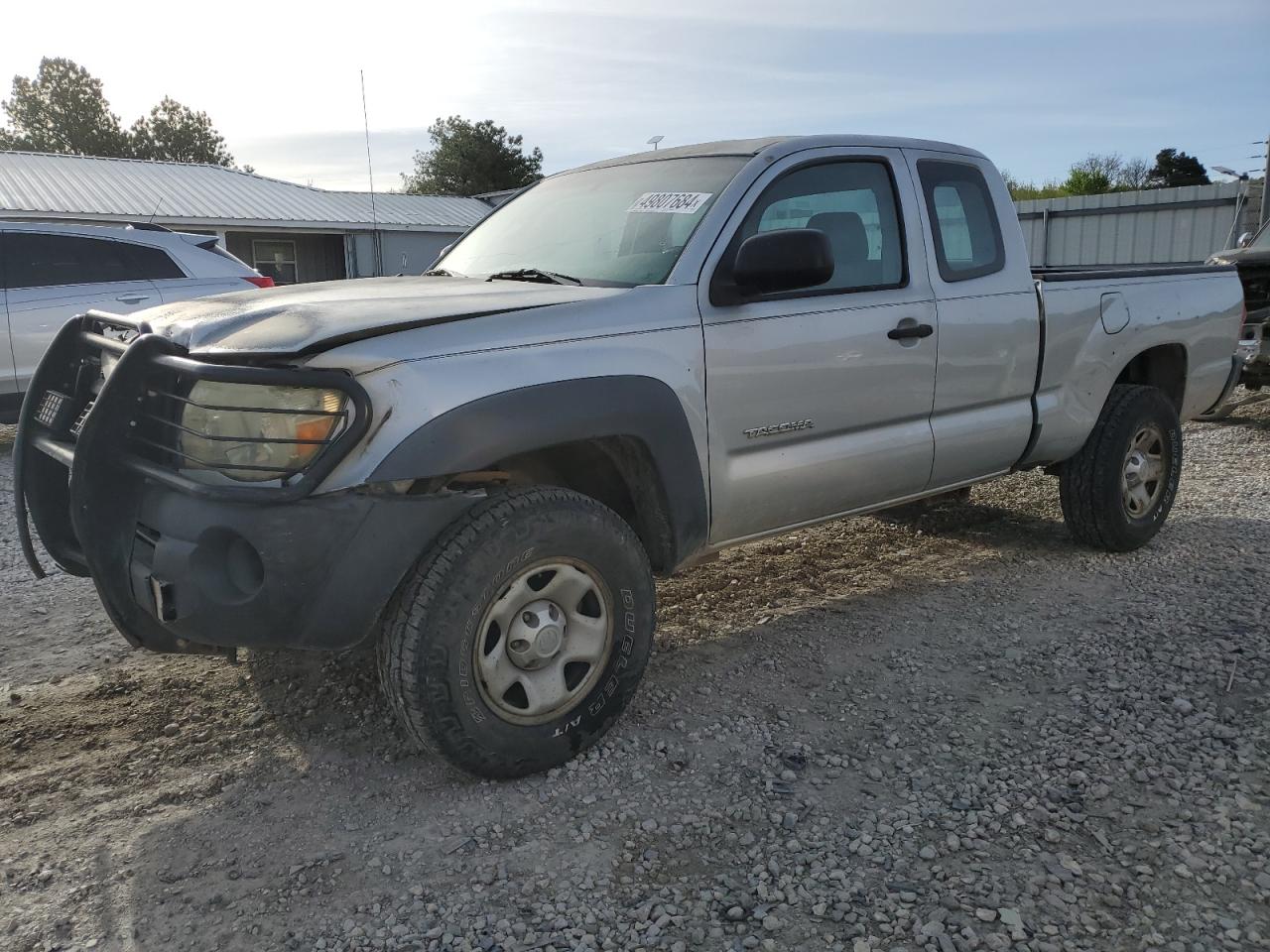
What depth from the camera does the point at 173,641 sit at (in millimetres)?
3020

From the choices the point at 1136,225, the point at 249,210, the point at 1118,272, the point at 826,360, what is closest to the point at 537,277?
the point at 826,360

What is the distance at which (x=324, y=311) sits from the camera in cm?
295

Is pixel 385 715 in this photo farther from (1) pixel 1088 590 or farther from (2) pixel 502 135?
(2) pixel 502 135

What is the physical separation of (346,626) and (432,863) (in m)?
0.66

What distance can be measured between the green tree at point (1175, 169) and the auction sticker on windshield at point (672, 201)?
37.4 meters

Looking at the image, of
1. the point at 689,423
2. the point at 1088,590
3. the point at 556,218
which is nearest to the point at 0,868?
the point at 689,423

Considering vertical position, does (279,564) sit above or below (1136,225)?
below

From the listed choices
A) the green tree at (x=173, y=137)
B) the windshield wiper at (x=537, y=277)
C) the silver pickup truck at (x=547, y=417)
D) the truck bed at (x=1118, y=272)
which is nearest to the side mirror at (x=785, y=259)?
the silver pickup truck at (x=547, y=417)

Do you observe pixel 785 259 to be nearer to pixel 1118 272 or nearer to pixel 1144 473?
pixel 1118 272

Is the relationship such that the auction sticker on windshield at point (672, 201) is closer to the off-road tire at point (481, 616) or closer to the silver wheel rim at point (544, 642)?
the off-road tire at point (481, 616)

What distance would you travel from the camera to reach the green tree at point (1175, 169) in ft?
118

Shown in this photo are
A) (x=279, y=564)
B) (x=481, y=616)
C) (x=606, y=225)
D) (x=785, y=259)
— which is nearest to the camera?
(x=279, y=564)

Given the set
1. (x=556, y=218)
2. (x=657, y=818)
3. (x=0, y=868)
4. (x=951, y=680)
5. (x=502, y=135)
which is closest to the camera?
(x=0, y=868)

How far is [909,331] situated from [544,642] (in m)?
1.95
